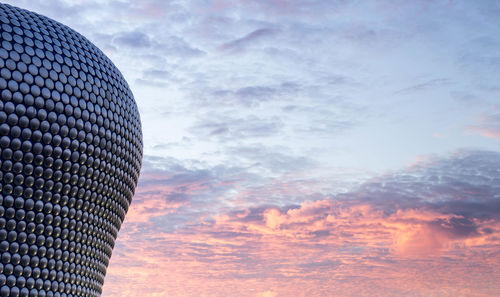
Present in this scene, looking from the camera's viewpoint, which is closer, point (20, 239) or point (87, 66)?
point (20, 239)

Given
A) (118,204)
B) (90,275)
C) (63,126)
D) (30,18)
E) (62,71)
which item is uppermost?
(30,18)

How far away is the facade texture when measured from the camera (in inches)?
1209

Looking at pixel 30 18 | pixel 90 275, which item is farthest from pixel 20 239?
pixel 30 18

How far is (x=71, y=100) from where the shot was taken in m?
32.7

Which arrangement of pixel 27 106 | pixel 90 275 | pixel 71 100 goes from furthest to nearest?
pixel 90 275, pixel 71 100, pixel 27 106

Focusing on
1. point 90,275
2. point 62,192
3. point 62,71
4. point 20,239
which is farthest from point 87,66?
point 90,275

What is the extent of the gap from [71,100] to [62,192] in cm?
512

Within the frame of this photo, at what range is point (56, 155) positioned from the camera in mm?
A: 31938

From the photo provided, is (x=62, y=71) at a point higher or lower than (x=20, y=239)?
higher

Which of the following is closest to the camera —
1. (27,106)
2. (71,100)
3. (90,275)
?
(27,106)

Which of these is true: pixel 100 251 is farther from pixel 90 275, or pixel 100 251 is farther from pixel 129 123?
pixel 129 123

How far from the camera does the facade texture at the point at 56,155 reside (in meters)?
30.7

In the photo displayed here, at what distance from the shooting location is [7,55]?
30.6 m

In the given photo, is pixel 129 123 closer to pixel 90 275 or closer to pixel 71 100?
pixel 71 100
